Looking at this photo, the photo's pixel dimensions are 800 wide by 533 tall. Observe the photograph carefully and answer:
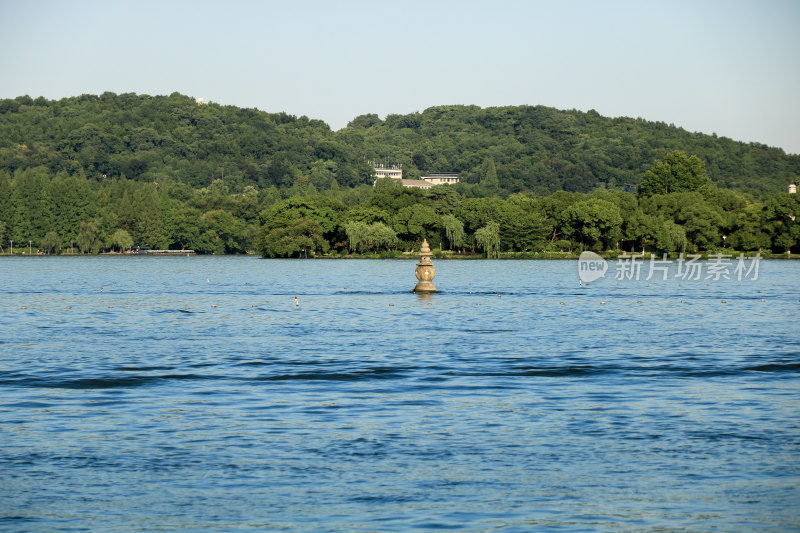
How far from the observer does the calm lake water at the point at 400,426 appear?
1650 centimetres

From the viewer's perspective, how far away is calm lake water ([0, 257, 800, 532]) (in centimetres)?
1650

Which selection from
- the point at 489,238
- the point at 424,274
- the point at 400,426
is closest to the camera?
the point at 400,426

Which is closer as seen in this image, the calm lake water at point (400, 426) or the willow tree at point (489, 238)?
the calm lake water at point (400, 426)

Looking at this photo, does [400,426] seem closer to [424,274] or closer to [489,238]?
[424,274]

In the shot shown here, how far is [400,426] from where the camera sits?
23.5 metres
